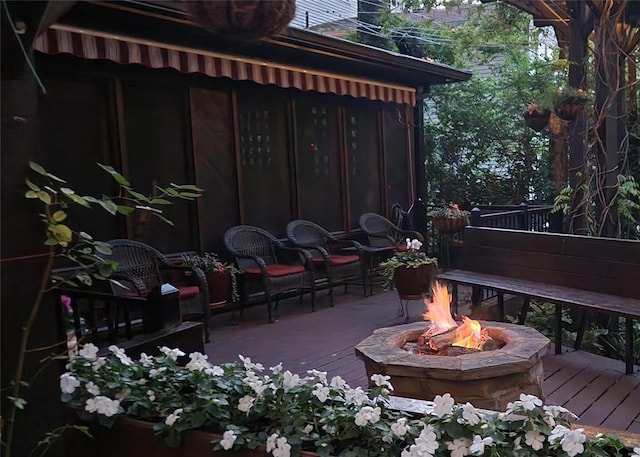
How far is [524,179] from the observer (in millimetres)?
9812

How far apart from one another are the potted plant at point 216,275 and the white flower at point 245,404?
3.38 metres

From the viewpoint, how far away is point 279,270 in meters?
5.54

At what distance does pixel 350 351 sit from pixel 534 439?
301cm

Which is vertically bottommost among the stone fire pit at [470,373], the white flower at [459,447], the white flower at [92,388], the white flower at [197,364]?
the stone fire pit at [470,373]

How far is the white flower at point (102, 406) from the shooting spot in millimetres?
1833

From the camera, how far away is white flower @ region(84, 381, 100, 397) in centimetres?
191

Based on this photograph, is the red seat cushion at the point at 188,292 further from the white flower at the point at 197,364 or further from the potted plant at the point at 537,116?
Answer: the potted plant at the point at 537,116

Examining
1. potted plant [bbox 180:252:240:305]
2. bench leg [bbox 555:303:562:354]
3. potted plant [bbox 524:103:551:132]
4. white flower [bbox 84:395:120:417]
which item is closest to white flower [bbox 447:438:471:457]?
white flower [bbox 84:395:120:417]

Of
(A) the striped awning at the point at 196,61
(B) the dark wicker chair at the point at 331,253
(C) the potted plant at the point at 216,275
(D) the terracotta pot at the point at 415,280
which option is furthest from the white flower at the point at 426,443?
(B) the dark wicker chair at the point at 331,253

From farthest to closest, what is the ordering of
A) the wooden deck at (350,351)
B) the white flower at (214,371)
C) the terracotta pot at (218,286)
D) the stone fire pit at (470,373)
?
1. the terracotta pot at (218,286)
2. the wooden deck at (350,351)
3. the stone fire pit at (470,373)
4. the white flower at (214,371)

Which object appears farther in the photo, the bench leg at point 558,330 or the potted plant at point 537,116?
the potted plant at point 537,116

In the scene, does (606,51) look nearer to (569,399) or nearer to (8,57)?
(569,399)

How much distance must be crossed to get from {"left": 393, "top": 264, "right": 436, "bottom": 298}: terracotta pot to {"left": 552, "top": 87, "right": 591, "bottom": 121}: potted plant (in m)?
1.81

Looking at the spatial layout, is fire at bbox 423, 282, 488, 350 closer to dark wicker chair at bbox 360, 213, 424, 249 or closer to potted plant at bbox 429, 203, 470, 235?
dark wicker chair at bbox 360, 213, 424, 249
